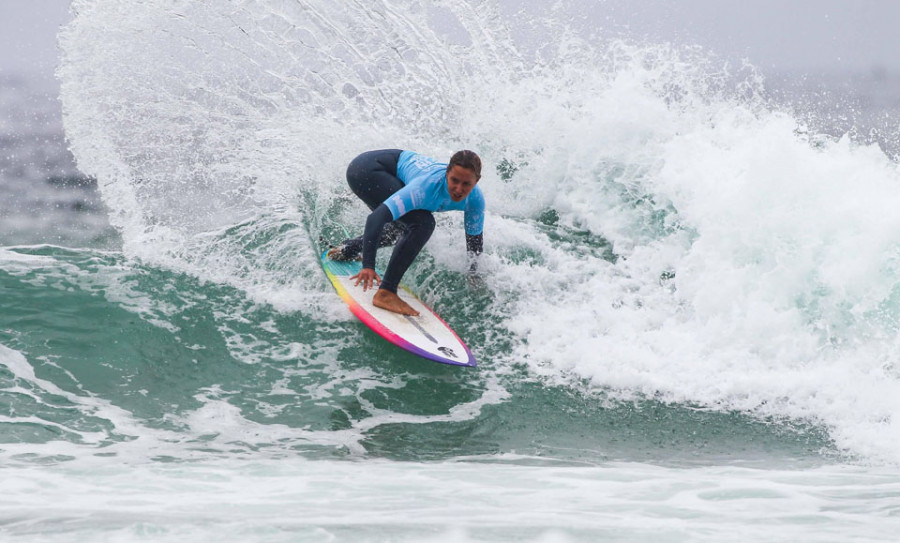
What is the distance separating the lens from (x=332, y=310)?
6.41 m

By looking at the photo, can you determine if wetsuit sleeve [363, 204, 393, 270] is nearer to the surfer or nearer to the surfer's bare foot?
the surfer

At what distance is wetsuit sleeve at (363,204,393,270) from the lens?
233 inches

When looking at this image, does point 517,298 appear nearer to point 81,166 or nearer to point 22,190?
point 81,166

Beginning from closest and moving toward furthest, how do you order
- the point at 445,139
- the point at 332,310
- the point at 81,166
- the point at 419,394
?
the point at 419,394
the point at 332,310
the point at 81,166
the point at 445,139

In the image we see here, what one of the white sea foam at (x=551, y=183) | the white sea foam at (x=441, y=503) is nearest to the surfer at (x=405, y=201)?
the white sea foam at (x=551, y=183)

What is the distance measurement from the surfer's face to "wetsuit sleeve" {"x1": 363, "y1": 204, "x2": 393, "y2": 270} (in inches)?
19.4

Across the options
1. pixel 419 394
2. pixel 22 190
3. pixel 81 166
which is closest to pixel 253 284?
pixel 419 394

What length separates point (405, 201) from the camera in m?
5.95

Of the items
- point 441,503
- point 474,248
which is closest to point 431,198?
point 474,248

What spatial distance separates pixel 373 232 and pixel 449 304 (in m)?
1.04

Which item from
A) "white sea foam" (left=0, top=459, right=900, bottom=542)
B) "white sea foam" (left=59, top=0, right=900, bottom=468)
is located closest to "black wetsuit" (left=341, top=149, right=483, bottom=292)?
"white sea foam" (left=59, top=0, right=900, bottom=468)

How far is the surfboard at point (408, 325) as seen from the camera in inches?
224

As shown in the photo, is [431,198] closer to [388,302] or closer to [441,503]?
[388,302]

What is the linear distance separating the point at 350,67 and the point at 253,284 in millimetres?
2938
